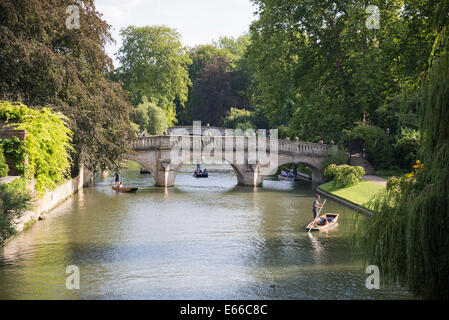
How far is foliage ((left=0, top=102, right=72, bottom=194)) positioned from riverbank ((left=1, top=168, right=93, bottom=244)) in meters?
0.62

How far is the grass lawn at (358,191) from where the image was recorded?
84.9 ft

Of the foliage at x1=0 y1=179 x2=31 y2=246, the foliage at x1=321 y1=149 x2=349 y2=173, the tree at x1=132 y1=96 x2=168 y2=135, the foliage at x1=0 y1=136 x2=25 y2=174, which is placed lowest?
the foliage at x1=0 y1=179 x2=31 y2=246

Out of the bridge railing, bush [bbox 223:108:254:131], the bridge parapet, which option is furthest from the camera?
bush [bbox 223:108:254:131]

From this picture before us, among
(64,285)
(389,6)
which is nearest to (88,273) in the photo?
(64,285)

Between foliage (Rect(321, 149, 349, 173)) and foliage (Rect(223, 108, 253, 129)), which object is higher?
foliage (Rect(223, 108, 253, 129))

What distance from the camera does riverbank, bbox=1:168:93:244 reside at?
1860 cm

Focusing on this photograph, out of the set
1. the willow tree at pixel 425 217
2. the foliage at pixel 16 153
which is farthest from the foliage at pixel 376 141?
the willow tree at pixel 425 217

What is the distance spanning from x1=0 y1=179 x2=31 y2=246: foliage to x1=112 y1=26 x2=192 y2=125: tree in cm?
4228

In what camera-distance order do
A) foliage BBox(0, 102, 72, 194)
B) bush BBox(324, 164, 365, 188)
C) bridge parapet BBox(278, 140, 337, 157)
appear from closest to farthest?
foliage BBox(0, 102, 72, 194), bush BBox(324, 164, 365, 188), bridge parapet BBox(278, 140, 337, 157)

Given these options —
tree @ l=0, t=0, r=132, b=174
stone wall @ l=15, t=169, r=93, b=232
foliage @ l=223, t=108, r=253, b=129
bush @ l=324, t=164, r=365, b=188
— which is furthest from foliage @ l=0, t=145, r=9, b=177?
foliage @ l=223, t=108, r=253, b=129

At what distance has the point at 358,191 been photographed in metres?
27.6

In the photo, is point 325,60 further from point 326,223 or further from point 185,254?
point 185,254

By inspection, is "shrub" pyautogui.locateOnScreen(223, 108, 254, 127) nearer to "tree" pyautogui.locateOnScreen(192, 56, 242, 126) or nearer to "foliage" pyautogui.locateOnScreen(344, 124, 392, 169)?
"tree" pyautogui.locateOnScreen(192, 56, 242, 126)

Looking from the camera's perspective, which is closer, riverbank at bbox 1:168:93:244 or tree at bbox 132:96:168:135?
riverbank at bbox 1:168:93:244
